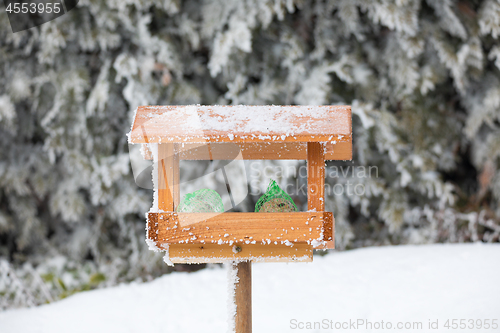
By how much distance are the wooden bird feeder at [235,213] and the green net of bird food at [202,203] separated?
0.04 m

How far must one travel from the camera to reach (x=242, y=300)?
1.32 metres

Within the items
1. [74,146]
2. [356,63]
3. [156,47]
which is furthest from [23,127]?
[356,63]

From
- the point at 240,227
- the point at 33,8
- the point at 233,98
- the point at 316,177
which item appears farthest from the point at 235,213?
the point at 33,8

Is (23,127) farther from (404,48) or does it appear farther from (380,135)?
(404,48)

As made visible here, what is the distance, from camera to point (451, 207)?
3.05 meters

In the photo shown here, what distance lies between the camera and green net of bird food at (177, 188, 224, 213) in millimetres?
1239

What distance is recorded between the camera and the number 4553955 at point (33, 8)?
293 cm

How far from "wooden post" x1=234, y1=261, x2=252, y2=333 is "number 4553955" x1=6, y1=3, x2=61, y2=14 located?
103 inches

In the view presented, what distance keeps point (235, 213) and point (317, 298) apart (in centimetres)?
113

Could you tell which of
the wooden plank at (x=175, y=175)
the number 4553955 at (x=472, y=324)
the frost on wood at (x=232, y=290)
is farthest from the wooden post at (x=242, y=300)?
the number 4553955 at (x=472, y=324)

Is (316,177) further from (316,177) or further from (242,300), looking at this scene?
(242,300)

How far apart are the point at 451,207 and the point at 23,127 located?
3473 mm

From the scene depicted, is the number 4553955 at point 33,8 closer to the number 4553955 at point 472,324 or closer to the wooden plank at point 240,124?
the wooden plank at point 240,124

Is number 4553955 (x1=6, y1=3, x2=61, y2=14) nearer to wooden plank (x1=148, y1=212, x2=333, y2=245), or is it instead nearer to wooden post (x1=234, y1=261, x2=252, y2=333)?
wooden plank (x1=148, y1=212, x2=333, y2=245)
